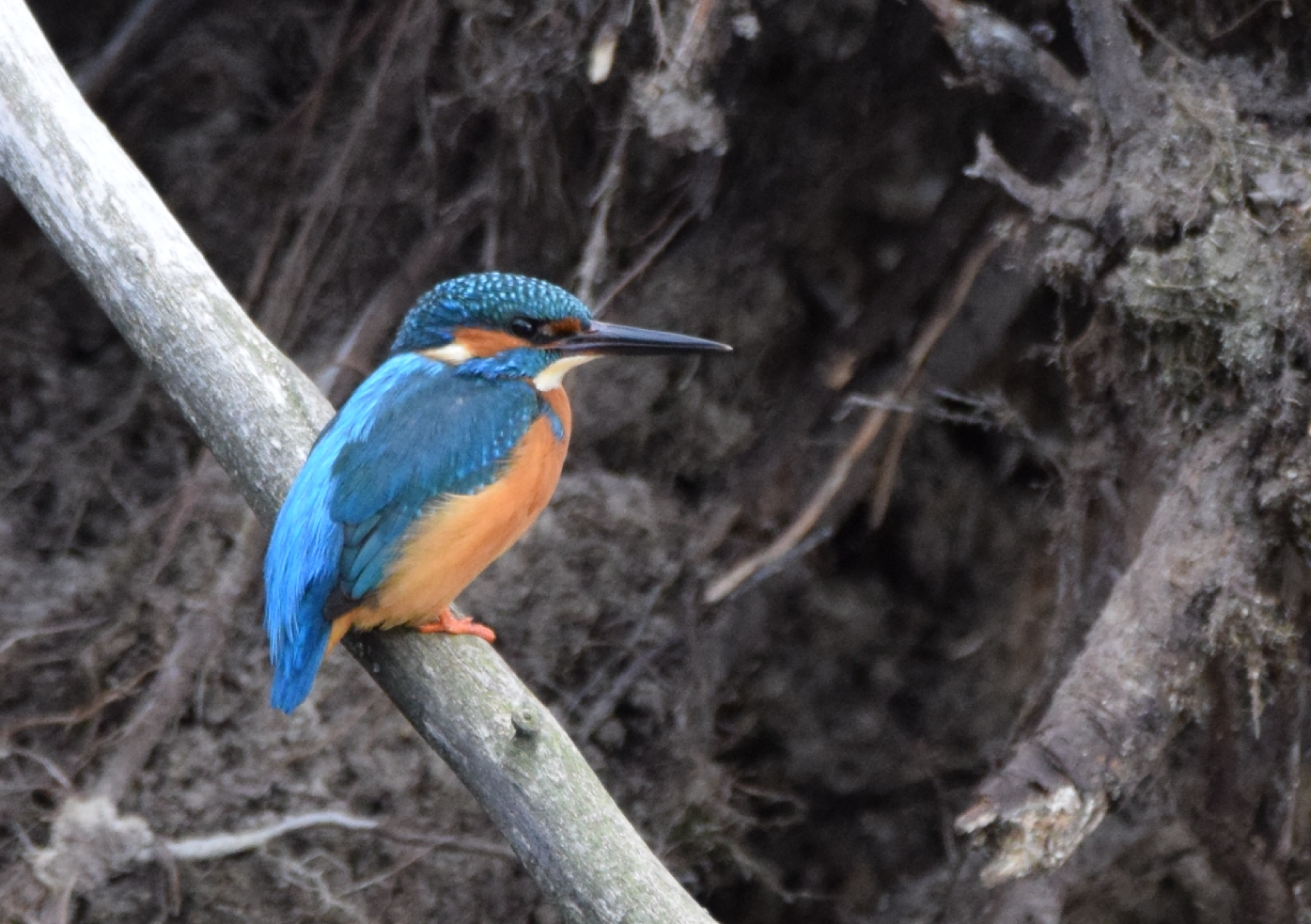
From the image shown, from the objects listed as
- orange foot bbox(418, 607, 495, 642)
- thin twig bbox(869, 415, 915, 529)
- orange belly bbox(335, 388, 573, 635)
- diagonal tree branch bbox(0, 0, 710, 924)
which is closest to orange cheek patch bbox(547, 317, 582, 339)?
orange belly bbox(335, 388, 573, 635)

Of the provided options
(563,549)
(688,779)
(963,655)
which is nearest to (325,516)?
(563,549)

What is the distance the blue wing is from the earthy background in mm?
872

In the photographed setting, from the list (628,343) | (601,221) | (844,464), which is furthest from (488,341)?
(844,464)

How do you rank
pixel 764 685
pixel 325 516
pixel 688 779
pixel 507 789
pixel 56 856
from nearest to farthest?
pixel 507 789 → pixel 325 516 → pixel 56 856 → pixel 688 779 → pixel 764 685

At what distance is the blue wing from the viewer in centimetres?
201

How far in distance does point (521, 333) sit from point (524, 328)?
0.04ft

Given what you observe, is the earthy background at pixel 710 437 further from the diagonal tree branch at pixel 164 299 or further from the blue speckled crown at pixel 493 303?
the diagonal tree branch at pixel 164 299

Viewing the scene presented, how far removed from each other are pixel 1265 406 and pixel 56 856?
2438mm

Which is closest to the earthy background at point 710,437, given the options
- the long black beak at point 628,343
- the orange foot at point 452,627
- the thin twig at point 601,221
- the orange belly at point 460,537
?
the thin twig at point 601,221

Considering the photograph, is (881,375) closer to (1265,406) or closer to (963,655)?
(963,655)

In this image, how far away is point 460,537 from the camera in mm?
2123

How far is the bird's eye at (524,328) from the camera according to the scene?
2.32 metres

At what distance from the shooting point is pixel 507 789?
1775 mm

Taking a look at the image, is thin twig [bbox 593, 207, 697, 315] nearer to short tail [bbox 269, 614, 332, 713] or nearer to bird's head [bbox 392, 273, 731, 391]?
bird's head [bbox 392, 273, 731, 391]
